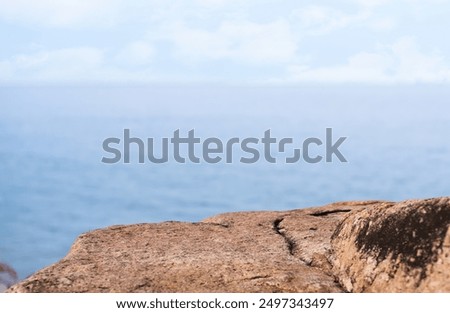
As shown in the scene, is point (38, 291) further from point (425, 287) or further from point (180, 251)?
point (425, 287)

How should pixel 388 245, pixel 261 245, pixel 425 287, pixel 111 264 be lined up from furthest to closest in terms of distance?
pixel 261 245 → pixel 111 264 → pixel 388 245 → pixel 425 287

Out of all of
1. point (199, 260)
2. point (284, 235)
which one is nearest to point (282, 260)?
point (199, 260)

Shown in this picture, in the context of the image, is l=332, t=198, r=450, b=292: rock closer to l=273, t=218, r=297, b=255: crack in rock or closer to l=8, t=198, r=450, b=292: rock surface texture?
l=8, t=198, r=450, b=292: rock surface texture

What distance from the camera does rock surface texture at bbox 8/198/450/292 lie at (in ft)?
7.50

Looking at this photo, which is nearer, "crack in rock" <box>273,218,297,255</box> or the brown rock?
the brown rock

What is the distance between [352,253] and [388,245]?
149 mm

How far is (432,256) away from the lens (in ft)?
7.32

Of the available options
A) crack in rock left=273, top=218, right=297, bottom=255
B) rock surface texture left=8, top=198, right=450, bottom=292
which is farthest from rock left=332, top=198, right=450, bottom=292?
crack in rock left=273, top=218, right=297, bottom=255

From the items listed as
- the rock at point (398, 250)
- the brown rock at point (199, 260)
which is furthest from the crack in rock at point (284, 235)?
the rock at point (398, 250)

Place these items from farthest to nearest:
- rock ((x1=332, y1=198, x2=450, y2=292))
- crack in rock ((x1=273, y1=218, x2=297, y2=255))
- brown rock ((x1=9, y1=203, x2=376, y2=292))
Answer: crack in rock ((x1=273, y1=218, x2=297, y2=255))
brown rock ((x1=9, y1=203, x2=376, y2=292))
rock ((x1=332, y1=198, x2=450, y2=292))

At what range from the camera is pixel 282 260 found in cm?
261

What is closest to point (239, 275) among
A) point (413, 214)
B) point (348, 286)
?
point (348, 286)

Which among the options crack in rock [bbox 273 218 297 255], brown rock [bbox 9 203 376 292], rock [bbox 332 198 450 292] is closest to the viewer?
rock [bbox 332 198 450 292]

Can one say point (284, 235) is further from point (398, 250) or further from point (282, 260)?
point (398, 250)
